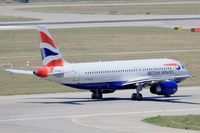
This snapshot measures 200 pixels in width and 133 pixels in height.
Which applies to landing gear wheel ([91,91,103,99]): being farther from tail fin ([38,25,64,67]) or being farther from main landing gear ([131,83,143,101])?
tail fin ([38,25,64,67])

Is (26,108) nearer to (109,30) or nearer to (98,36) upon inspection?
(98,36)

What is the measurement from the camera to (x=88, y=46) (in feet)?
362

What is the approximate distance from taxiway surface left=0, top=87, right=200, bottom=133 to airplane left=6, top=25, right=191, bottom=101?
3.39ft

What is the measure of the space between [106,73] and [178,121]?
1452cm

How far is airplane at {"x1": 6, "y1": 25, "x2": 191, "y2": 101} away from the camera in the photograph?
206ft

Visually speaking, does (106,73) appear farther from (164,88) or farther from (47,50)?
(47,50)

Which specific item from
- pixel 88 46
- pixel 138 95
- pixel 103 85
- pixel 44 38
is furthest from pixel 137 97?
pixel 88 46

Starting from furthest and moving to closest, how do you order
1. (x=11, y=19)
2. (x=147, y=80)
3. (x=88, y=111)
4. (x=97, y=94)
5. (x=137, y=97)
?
(x=11, y=19) < (x=97, y=94) < (x=147, y=80) < (x=137, y=97) < (x=88, y=111)

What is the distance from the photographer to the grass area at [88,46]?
77.9m

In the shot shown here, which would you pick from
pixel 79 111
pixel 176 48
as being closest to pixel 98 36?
pixel 176 48

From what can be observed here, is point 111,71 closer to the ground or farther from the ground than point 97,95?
farther from the ground

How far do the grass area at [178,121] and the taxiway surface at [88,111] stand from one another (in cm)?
87

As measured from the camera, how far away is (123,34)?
125 meters

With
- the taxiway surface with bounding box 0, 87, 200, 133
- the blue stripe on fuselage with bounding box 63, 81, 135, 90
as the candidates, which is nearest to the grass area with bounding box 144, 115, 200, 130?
the taxiway surface with bounding box 0, 87, 200, 133
